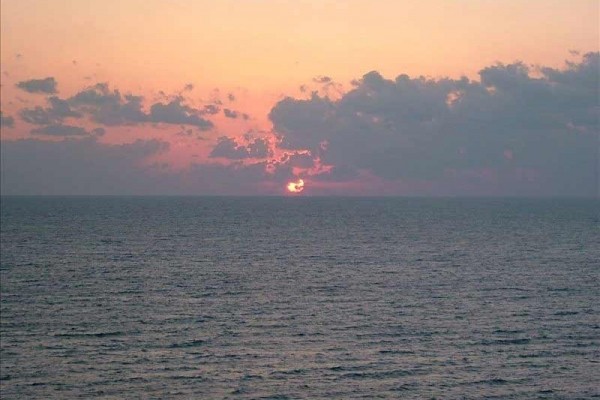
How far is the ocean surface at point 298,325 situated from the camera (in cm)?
4328

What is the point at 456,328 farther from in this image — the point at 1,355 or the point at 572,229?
the point at 572,229

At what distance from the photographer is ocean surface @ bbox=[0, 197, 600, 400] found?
43.3m

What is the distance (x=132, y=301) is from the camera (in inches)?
2751

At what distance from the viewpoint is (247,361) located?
47.7 metres

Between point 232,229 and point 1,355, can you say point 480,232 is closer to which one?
point 232,229

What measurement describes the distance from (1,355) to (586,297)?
50.8 m

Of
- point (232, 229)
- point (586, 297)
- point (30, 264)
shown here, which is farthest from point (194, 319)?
point (232, 229)

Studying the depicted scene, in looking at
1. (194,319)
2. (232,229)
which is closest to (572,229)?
(232,229)

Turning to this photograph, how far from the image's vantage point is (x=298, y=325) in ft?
192

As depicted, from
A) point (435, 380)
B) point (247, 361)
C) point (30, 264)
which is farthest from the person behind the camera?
point (30, 264)

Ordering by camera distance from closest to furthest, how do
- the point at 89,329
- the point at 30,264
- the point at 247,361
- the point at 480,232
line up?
the point at 247,361, the point at 89,329, the point at 30,264, the point at 480,232

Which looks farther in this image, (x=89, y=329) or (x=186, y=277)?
(x=186, y=277)

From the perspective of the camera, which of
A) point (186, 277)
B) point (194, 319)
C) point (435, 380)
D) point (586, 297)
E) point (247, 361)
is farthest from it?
point (186, 277)

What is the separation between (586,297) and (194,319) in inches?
1430
